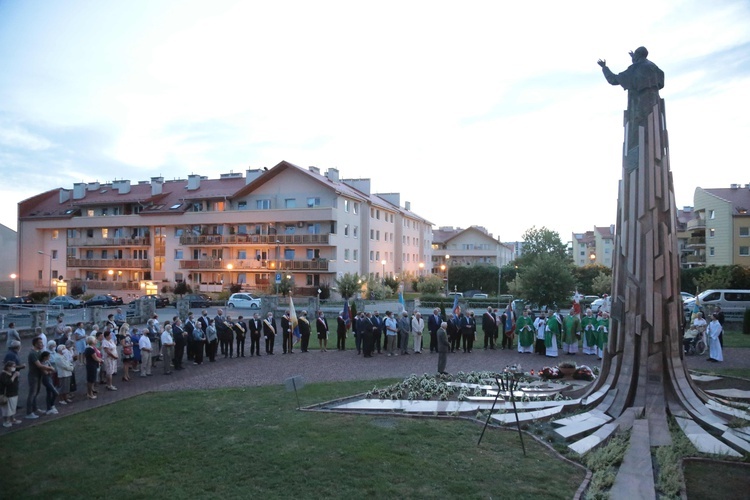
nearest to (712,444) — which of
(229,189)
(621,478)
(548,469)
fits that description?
(621,478)

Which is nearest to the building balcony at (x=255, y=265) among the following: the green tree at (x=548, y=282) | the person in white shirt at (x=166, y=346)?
the green tree at (x=548, y=282)

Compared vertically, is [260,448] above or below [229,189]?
below

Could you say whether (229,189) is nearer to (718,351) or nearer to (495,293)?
(495,293)

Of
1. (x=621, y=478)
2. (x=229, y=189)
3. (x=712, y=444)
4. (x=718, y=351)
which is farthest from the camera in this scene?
(x=229, y=189)

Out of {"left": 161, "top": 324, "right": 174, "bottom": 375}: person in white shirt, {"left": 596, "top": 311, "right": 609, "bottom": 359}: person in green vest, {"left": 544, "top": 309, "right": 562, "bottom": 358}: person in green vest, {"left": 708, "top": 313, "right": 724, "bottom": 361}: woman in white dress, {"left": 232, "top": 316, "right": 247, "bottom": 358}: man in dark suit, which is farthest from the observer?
{"left": 232, "top": 316, "right": 247, "bottom": 358}: man in dark suit

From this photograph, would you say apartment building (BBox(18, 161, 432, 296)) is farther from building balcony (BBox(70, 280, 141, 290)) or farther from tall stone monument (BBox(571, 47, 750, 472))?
tall stone monument (BBox(571, 47, 750, 472))

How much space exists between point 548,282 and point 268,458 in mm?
27363

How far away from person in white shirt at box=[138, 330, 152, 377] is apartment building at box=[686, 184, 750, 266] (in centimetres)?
5564

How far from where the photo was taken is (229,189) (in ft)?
188

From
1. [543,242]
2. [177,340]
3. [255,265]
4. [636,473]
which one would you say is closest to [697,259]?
[543,242]

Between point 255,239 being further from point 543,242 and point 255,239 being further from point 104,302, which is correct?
point 543,242

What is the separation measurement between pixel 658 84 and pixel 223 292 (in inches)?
1709

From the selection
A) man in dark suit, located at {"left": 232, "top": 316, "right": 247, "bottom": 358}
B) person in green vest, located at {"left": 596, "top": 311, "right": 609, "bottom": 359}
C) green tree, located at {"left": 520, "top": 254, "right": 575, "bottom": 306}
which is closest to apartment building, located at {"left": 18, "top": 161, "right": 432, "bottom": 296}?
green tree, located at {"left": 520, "top": 254, "right": 575, "bottom": 306}

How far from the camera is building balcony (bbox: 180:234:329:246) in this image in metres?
49.7
